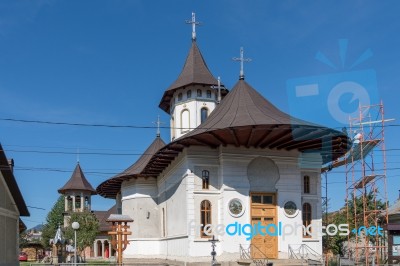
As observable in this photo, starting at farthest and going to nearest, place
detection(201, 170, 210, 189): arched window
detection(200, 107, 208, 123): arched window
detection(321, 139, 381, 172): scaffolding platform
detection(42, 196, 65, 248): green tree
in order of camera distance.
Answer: detection(42, 196, 65, 248): green tree
detection(200, 107, 208, 123): arched window
detection(321, 139, 381, 172): scaffolding platform
detection(201, 170, 210, 189): arched window

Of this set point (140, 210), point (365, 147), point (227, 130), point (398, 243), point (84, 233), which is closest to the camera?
point (398, 243)

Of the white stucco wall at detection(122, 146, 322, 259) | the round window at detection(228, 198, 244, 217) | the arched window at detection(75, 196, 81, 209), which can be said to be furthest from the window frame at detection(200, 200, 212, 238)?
the arched window at detection(75, 196, 81, 209)

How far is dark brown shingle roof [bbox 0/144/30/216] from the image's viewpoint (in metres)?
→ 23.5

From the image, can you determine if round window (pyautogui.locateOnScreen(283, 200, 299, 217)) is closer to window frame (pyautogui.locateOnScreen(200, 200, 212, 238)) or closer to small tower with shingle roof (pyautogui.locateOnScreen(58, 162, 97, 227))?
window frame (pyautogui.locateOnScreen(200, 200, 212, 238))

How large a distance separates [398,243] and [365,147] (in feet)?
35.7

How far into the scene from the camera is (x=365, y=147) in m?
30.8

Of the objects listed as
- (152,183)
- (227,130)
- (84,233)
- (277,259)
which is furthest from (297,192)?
(84,233)

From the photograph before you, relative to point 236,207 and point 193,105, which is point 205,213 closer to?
point 236,207

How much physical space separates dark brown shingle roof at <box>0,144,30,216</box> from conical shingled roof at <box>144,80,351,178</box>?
7.25m

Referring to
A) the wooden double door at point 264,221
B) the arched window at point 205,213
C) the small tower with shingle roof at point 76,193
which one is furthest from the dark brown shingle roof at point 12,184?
the small tower with shingle roof at point 76,193

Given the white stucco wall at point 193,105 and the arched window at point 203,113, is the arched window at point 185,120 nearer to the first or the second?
the white stucco wall at point 193,105

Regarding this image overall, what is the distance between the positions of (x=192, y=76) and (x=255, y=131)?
51.1ft

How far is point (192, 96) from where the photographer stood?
37.7m

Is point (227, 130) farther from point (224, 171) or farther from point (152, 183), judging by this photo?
point (152, 183)
